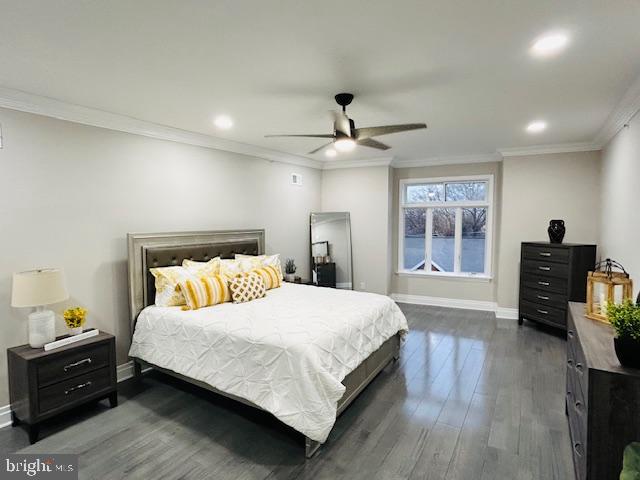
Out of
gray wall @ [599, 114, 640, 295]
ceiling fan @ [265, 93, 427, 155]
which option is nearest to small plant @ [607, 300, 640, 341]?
gray wall @ [599, 114, 640, 295]

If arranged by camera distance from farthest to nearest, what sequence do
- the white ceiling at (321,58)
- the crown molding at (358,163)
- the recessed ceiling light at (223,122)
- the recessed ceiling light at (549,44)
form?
the crown molding at (358,163) < the recessed ceiling light at (223,122) < the recessed ceiling light at (549,44) < the white ceiling at (321,58)

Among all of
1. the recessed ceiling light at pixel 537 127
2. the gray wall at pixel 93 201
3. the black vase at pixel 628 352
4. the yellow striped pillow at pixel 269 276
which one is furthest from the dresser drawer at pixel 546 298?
the gray wall at pixel 93 201

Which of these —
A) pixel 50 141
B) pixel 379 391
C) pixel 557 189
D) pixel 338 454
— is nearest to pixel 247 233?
pixel 50 141

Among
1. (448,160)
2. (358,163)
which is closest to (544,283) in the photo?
(448,160)

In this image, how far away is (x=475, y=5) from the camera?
1688mm

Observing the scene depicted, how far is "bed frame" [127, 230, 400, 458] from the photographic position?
3053 millimetres

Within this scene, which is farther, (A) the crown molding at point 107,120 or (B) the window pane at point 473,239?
(B) the window pane at point 473,239

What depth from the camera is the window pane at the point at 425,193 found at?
6.36 metres

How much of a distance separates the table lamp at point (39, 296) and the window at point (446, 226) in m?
5.41

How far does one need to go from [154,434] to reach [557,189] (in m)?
5.78

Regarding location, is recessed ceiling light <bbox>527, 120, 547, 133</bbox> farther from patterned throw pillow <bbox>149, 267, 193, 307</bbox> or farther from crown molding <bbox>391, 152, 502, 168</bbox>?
patterned throw pillow <bbox>149, 267, 193, 307</bbox>

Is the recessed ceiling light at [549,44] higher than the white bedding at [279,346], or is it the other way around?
the recessed ceiling light at [549,44]

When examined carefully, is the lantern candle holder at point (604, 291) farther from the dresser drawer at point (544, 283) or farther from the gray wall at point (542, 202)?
the gray wall at point (542, 202)
